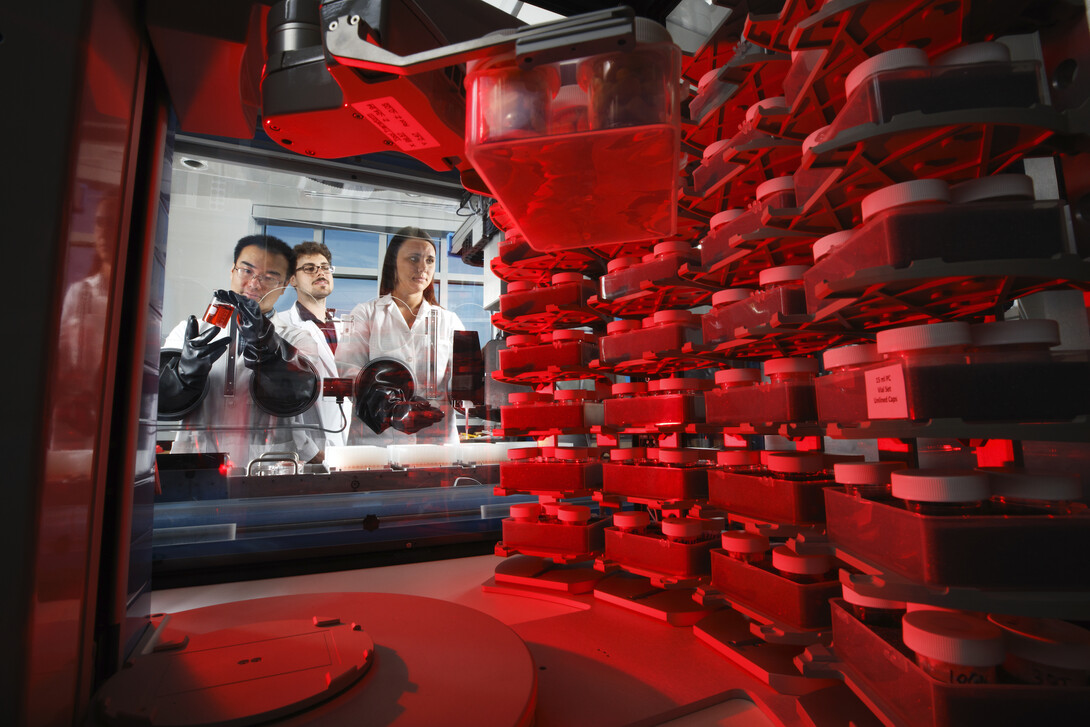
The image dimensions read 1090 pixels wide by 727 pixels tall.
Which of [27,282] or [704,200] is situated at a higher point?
[704,200]

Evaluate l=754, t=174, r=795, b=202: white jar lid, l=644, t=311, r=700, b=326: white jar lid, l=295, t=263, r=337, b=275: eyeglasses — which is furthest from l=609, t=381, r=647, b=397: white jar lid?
l=295, t=263, r=337, b=275: eyeglasses

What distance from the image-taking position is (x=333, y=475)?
1.86 metres

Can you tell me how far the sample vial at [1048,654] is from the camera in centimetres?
49

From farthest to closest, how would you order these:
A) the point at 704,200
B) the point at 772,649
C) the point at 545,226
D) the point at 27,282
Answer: the point at 704,200, the point at 772,649, the point at 545,226, the point at 27,282

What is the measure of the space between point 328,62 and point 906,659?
85 cm

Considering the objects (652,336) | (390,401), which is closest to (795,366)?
(652,336)

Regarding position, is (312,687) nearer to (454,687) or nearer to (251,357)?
(454,687)

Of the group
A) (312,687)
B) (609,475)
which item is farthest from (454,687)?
(609,475)

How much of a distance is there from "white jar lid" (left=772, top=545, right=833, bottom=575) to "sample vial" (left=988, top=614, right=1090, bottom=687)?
26 cm

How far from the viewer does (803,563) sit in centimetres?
82

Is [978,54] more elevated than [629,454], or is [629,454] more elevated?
[978,54]

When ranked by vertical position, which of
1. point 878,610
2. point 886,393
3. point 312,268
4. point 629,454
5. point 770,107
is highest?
point 312,268

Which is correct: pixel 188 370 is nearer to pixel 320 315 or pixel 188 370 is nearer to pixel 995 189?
pixel 320 315

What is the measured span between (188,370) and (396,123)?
5.60ft
